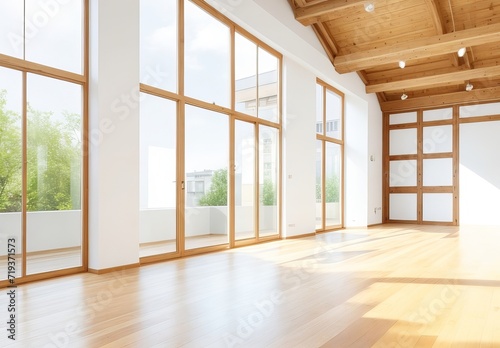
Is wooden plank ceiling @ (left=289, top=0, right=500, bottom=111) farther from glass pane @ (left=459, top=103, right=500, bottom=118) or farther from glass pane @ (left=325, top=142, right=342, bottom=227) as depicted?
glass pane @ (left=325, top=142, right=342, bottom=227)

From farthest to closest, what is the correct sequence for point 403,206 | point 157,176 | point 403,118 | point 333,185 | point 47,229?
point 403,118 < point 403,206 < point 333,185 < point 157,176 < point 47,229

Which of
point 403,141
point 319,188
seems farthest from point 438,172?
point 319,188

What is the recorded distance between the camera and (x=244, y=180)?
6.70 meters

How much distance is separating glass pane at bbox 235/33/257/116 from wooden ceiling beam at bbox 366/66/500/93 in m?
4.73

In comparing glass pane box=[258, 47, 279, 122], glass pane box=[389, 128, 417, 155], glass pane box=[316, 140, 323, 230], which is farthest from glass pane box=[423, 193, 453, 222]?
glass pane box=[258, 47, 279, 122]

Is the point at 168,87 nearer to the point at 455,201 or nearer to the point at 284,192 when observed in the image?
the point at 284,192

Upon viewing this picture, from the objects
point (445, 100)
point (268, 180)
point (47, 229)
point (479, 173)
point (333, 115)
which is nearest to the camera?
point (47, 229)

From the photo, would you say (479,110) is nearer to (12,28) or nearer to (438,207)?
(438,207)

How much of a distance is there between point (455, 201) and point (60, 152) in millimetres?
9950

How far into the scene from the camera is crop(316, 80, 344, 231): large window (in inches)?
356

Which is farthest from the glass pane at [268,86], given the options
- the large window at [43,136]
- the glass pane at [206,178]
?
the large window at [43,136]

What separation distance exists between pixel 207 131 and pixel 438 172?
7683 millimetres

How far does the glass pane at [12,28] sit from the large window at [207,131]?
1.39m

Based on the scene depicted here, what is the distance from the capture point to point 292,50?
24.1ft
